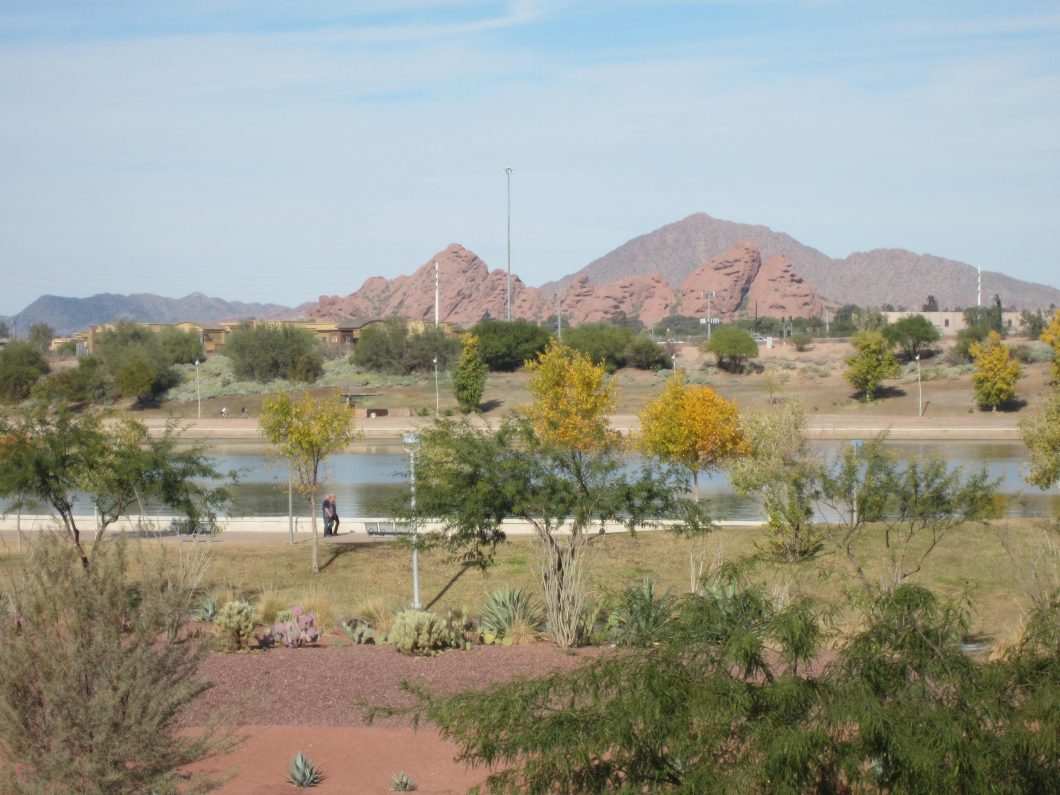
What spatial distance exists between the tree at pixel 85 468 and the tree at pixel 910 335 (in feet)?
231

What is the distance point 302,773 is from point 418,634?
4.36 meters

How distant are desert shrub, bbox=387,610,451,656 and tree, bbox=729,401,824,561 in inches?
295

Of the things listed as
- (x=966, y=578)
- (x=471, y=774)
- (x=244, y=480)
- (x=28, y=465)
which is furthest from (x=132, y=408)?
(x=471, y=774)

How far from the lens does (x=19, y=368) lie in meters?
87.8

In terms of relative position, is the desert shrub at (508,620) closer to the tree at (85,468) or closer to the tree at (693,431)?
the tree at (85,468)

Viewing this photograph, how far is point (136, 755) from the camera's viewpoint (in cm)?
744

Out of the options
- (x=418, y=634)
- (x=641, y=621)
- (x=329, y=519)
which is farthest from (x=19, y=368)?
(x=641, y=621)

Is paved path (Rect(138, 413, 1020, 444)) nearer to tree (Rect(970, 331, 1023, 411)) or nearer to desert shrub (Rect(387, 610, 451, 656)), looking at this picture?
tree (Rect(970, 331, 1023, 411))

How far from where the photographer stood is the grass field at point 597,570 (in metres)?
19.1

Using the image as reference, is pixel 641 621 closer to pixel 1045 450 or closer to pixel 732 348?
pixel 1045 450

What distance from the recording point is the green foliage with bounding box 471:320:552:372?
279 ft

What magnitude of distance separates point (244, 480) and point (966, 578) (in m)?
27.6

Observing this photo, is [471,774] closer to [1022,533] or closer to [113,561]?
[113,561]

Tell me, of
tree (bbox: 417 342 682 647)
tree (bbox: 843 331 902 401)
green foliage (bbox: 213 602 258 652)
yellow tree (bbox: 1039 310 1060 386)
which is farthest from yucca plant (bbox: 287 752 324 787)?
tree (bbox: 843 331 902 401)
